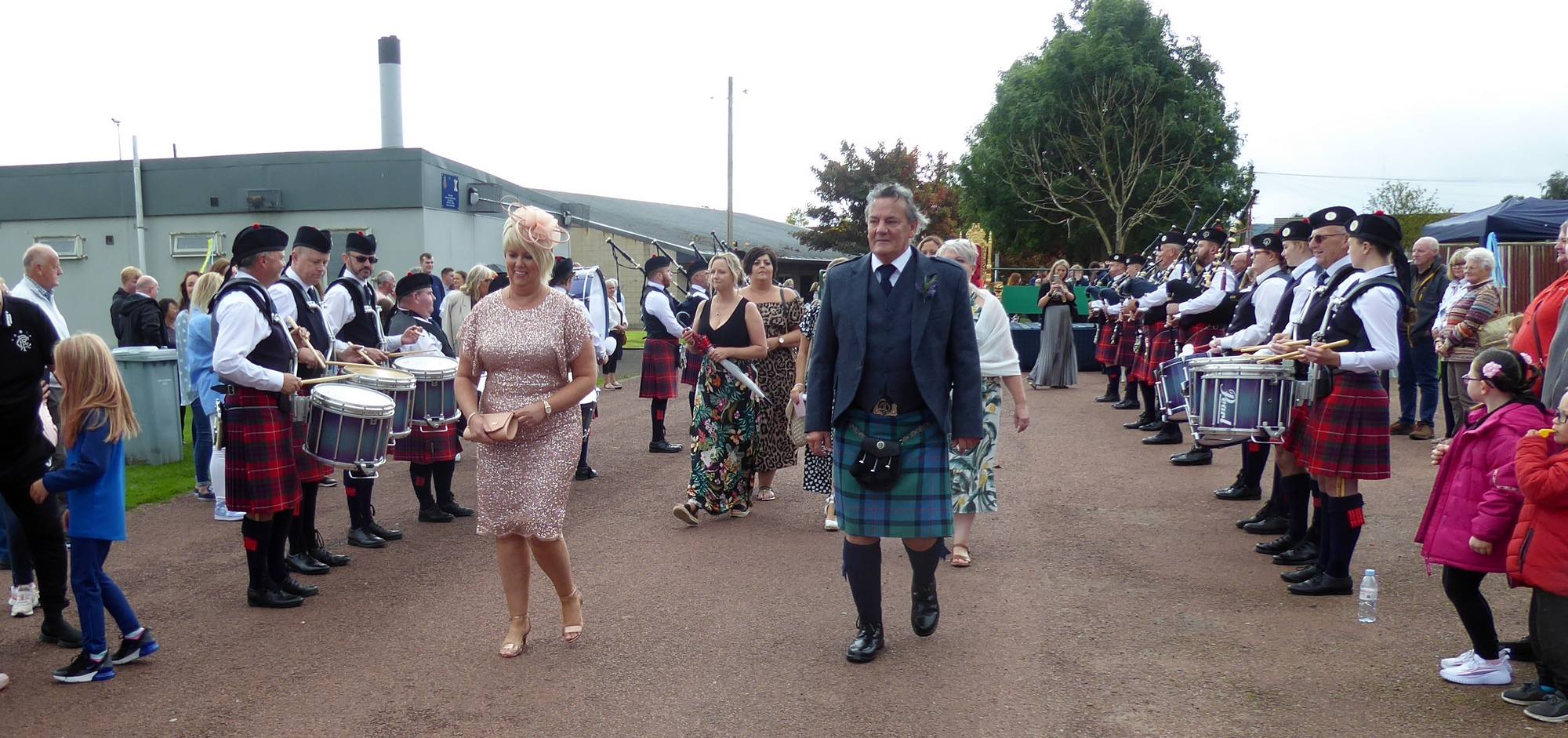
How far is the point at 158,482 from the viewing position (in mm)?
8500

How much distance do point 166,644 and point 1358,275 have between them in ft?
18.9

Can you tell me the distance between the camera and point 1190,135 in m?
30.7

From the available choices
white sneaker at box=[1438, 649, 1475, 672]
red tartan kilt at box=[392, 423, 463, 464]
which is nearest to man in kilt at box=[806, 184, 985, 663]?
white sneaker at box=[1438, 649, 1475, 672]

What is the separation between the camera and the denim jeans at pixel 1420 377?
10453 mm

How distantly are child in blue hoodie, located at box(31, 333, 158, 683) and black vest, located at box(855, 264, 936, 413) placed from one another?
297 centimetres

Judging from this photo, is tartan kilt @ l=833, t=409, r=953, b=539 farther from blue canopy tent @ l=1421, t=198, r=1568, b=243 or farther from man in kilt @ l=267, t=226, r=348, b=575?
blue canopy tent @ l=1421, t=198, r=1568, b=243

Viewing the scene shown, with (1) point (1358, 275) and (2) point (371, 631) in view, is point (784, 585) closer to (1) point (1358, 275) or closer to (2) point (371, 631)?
(2) point (371, 631)

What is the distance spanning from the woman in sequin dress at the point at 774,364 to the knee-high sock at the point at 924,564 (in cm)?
261

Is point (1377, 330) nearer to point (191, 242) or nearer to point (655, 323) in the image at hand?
point (655, 323)

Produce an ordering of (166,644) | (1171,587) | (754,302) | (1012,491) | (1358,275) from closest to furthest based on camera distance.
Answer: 1. (166,644)
2. (1358,275)
3. (1171,587)
4. (754,302)
5. (1012,491)

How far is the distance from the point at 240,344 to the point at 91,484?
35.1 inches

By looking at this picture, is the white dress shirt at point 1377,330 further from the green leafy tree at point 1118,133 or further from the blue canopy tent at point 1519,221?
the green leafy tree at point 1118,133

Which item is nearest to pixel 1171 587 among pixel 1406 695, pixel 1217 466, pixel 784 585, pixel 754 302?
pixel 1406 695

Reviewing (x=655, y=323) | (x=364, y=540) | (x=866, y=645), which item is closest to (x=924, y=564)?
(x=866, y=645)
